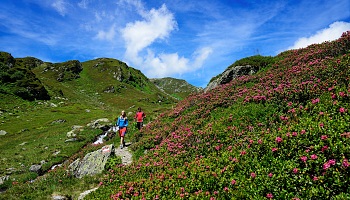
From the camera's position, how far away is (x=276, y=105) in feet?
50.9

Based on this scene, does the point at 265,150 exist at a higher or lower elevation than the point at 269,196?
higher

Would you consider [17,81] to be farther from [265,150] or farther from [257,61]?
[265,150]

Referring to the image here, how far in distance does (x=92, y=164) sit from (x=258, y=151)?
43.1ft

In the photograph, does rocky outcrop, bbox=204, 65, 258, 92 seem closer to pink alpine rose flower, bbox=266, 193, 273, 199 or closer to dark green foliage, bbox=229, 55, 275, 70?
dark green foliage, bbox=229, 55, 275, 70

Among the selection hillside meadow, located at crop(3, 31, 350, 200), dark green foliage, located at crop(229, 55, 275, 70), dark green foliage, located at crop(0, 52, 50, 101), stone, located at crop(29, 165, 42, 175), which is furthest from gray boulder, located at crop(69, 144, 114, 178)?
dark green foliage, located at crop(0, 52, 50, 101)

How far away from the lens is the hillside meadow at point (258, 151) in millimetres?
7985

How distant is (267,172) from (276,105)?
766 cm

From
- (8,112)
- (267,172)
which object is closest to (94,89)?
(8,112)

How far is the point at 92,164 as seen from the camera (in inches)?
745

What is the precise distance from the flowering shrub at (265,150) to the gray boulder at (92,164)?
7.15ft

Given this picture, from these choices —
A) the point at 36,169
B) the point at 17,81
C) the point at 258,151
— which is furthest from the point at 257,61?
the point at 17,81

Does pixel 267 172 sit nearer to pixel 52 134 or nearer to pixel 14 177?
pixel 14 177

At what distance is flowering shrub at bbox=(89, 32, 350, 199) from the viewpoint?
791 centimetres

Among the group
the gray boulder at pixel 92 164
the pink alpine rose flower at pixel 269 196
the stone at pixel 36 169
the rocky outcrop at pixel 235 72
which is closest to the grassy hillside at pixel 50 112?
the stone at pixel 36 169
